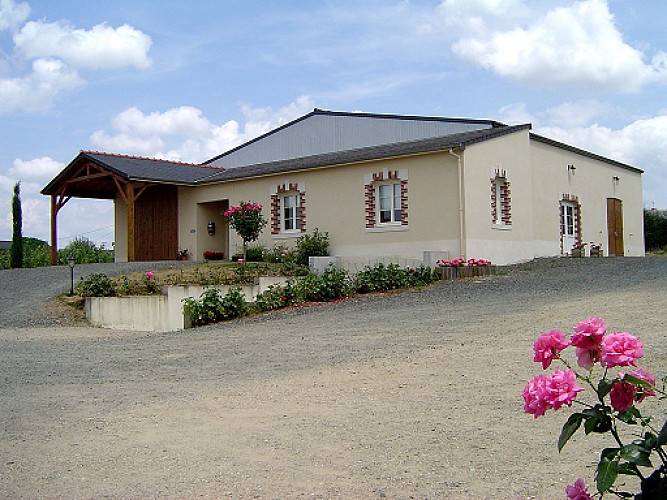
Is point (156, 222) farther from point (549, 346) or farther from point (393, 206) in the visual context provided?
point (549, 346)

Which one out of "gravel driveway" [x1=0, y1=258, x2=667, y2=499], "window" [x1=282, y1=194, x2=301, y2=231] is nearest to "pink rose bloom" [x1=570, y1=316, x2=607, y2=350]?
"gravel driveway" [x1=0, y1=258, x2=667, y2=499]

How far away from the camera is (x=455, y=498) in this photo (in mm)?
4086

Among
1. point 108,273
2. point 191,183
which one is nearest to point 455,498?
point 108,273

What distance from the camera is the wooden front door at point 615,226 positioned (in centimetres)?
2595

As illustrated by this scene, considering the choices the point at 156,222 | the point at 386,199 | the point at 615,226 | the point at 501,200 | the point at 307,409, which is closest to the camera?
the point at 307,409

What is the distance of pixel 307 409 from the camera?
6.32 m

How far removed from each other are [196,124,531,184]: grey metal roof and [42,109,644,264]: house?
0.07 metres

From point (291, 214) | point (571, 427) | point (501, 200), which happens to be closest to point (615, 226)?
point (501, 200)

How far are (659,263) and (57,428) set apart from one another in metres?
17.4

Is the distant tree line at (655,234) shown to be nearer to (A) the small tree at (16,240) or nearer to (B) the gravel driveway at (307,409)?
(B) the gravel driveway at (307,409)

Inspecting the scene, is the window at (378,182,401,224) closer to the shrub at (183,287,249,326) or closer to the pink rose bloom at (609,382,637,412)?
the shrub at (183,287,249,326)

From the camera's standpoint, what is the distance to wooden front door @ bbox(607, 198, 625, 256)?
25953mm

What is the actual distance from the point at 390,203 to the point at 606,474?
18.6 m

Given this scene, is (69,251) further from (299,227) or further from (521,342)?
(521,342)
